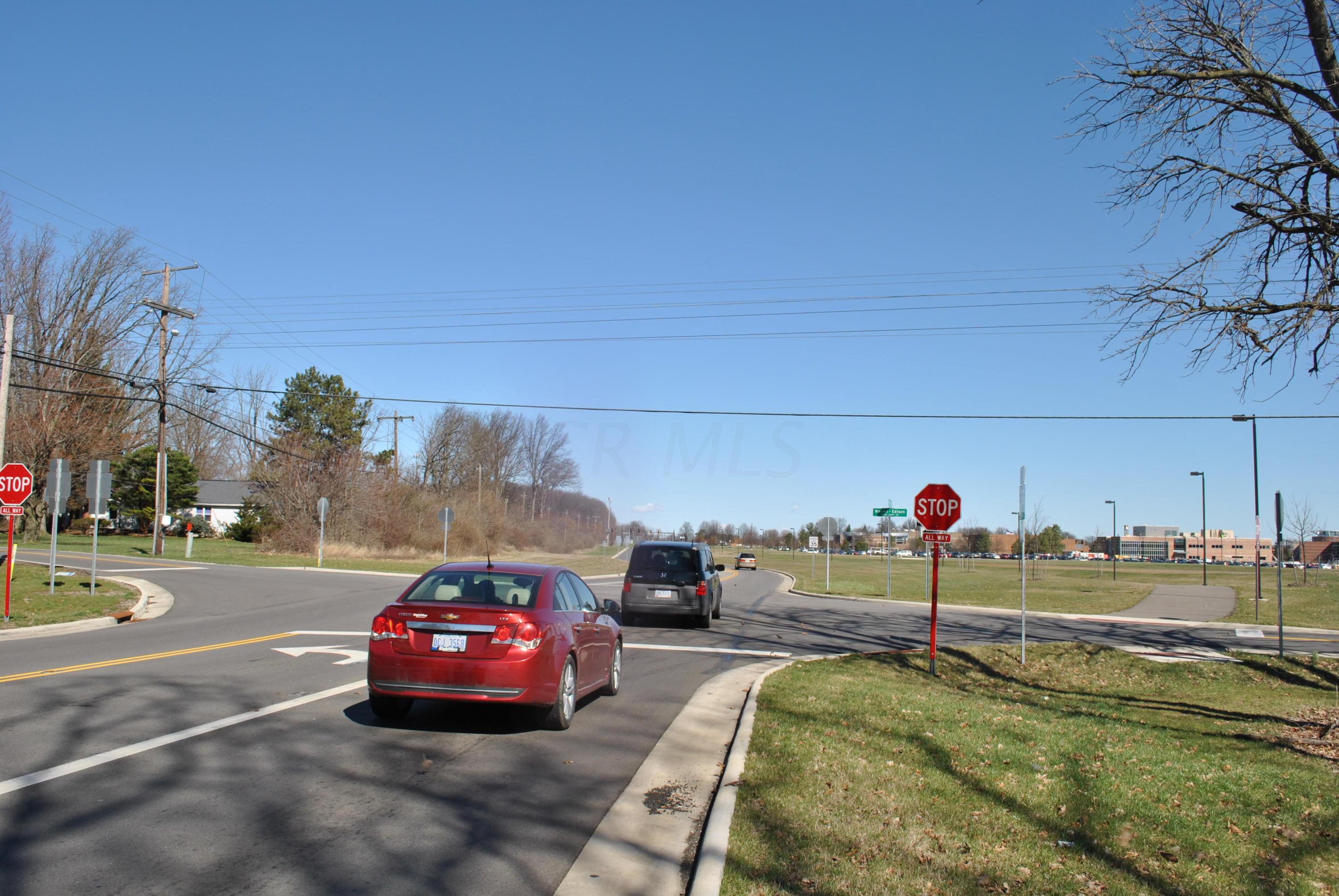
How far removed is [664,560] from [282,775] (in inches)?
507

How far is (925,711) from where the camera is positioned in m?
9.11

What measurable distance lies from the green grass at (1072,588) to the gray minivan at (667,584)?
15658 mm

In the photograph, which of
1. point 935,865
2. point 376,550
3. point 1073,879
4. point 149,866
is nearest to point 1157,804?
point 1073,879

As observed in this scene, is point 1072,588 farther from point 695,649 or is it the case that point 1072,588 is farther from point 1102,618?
point 695,649

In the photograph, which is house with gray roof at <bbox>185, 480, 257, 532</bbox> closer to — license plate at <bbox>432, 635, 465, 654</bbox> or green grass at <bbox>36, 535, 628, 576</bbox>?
green grass at <bbox>36, 535, 628, 576</bbox>

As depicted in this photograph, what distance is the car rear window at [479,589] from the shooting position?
828cm

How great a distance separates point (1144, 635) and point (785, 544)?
471ft

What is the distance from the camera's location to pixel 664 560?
19.0m

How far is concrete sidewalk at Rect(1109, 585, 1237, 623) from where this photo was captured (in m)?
29.2

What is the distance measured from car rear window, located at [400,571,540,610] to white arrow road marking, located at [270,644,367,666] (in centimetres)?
443

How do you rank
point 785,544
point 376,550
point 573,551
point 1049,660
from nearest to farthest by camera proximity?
point 1049,660 → point 376,550 → point 573,551 → point 785,544

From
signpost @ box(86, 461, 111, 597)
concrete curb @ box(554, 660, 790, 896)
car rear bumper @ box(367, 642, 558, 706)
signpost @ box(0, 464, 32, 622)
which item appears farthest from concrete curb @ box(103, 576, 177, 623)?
concrete curb @ box(554, 660, 790, 896)

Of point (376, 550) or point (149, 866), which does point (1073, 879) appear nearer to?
point (149, 866)

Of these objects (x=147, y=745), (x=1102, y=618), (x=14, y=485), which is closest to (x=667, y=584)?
(x=147, y=745)
